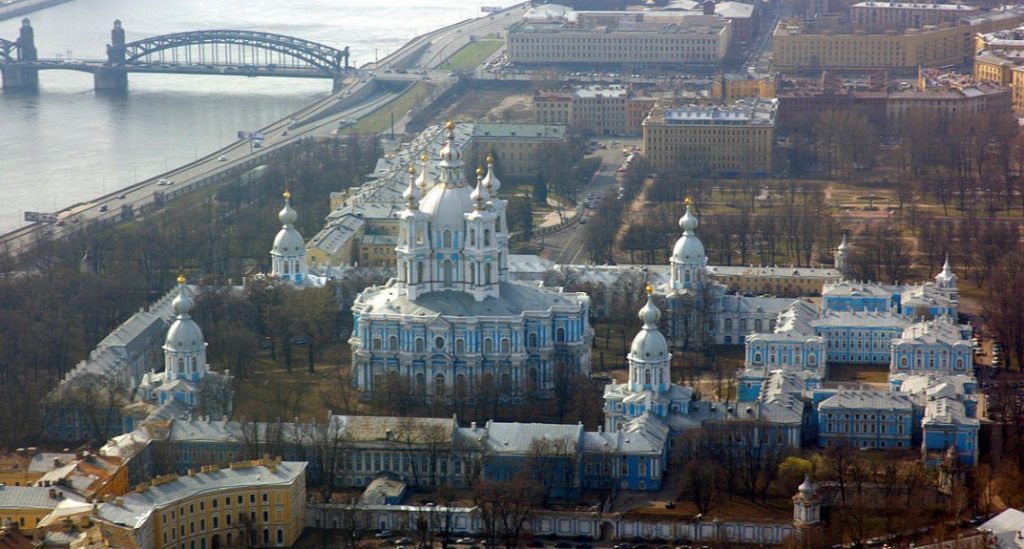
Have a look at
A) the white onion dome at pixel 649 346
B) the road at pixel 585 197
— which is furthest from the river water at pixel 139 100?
the white onion dome at pixel 649 346

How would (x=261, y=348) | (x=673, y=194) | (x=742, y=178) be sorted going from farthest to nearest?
1. (x=742, y=178)
2. (x=673, y=194)
3. (x=261, y=348)

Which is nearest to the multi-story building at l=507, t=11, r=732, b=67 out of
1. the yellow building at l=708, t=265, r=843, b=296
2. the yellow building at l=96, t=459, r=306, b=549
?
the yellow building at l=708, t=265, r=843, b=296

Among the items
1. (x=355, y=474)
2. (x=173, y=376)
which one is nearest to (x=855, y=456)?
(x=355, y=474)

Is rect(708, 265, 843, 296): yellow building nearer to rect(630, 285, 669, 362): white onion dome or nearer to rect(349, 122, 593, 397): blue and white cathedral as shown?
rect(349, 122, 593, 397): blue and white cathedral

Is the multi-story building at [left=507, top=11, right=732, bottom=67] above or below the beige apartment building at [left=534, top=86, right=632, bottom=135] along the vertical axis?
above

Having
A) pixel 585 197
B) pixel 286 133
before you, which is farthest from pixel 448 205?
pixel 286 133

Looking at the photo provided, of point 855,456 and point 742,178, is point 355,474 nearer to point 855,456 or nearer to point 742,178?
point 855,456
